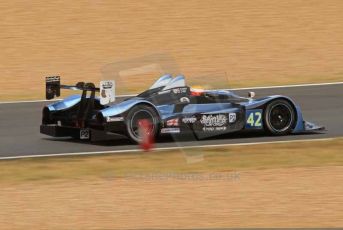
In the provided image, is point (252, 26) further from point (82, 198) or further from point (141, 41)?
point (82, 198)

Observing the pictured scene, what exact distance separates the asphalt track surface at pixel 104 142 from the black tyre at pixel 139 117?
11.5 inches

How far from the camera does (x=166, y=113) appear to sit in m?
14.5

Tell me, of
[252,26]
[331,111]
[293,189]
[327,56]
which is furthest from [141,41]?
[293,189]

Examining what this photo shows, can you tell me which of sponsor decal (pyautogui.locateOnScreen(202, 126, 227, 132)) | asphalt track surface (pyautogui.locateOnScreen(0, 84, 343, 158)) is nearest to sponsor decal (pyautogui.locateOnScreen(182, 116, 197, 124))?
sponsor decal (pyautogui.locateOnScreen(202, 126, 227, 132))

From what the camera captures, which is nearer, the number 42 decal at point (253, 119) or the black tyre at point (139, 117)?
the black tyre at point (139, 117)

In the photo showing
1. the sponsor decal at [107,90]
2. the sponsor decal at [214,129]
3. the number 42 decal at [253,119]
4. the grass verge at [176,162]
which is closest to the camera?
the grass verge at [176,162]

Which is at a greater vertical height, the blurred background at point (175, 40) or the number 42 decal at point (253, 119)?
the blurred background at point (175, 40)

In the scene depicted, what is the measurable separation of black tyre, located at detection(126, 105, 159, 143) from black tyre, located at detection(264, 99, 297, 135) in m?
1.96

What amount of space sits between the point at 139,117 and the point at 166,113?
1.67ft

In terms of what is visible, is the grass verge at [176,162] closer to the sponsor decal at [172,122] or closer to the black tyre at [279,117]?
the sponsor decal at [172,122]

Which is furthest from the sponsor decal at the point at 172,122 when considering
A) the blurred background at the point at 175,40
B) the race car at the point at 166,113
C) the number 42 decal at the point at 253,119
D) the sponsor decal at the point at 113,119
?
the blurred background at the point at 175,40

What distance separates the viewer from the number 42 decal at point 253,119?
14.8 meters

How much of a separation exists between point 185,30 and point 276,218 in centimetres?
1754

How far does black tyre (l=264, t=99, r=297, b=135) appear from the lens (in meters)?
15.0
